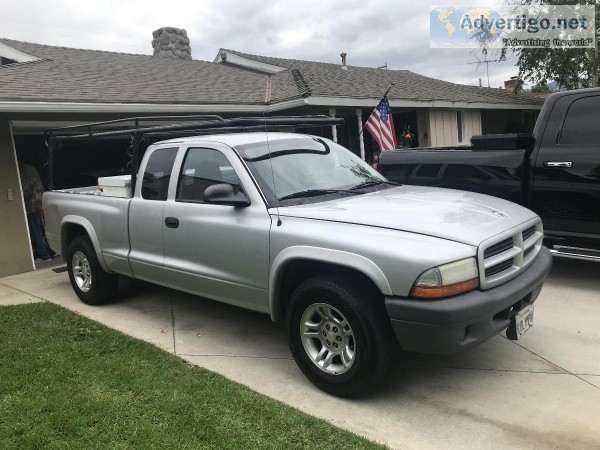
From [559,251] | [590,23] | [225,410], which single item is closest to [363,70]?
[590,23]

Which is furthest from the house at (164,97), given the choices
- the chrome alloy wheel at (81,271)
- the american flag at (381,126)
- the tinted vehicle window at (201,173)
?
the tinted vehicle window at (201,173)

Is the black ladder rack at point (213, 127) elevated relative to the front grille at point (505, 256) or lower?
elevated

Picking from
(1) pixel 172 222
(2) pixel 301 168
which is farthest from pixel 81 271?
(2) pixel 301 168

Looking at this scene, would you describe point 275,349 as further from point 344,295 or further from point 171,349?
point 344,295

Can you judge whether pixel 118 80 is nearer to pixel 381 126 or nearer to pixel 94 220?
pixel 381 126

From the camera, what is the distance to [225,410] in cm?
334

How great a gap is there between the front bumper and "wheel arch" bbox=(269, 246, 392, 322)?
7.5 inches

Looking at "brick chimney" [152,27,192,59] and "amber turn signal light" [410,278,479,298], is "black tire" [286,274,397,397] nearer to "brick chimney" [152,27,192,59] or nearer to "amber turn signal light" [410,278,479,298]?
"amber turn signal light" [410,278,479,298]

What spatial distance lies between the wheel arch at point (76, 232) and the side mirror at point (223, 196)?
230 cm

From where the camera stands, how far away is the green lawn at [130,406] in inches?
119

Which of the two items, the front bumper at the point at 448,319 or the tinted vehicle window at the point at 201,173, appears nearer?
the front bumper at the point at 448,319

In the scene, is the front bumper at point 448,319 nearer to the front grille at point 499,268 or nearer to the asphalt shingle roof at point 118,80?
the front grille at point 499,268

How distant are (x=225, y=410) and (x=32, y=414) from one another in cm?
127

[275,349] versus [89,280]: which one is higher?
[89,280]
